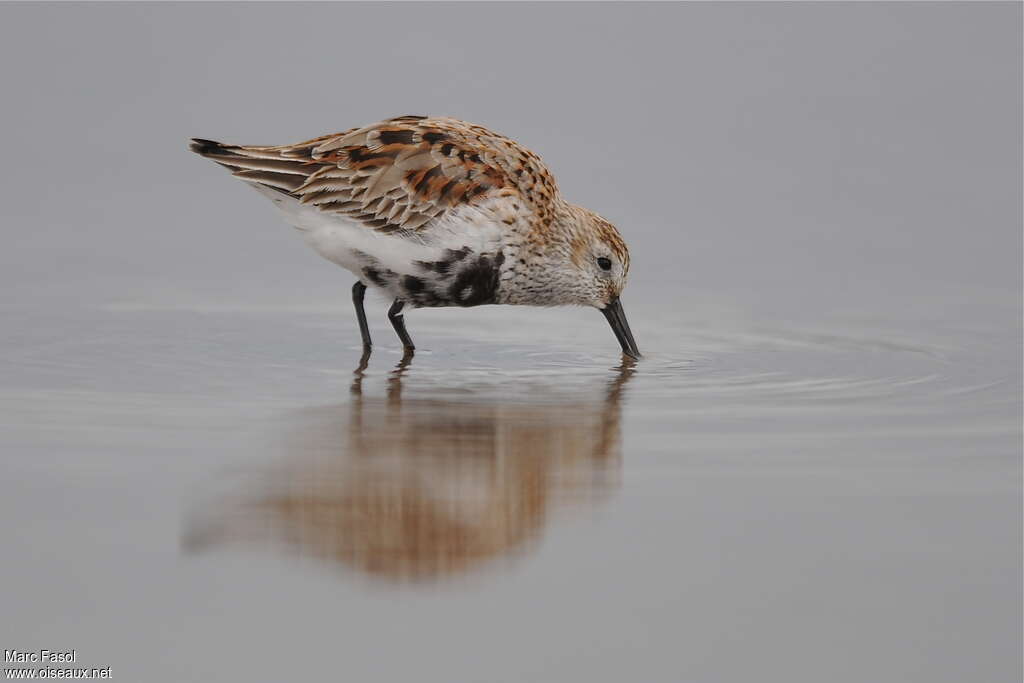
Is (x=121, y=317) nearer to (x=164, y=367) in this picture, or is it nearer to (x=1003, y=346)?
(x=164, y=367)

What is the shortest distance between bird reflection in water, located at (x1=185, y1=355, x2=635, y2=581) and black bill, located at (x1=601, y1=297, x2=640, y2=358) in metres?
1.58

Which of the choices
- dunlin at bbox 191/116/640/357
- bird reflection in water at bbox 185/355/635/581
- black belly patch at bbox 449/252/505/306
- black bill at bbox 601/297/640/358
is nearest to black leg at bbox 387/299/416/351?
dunlin at bbox 191/116/640/357

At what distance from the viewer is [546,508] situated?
618 centimetres

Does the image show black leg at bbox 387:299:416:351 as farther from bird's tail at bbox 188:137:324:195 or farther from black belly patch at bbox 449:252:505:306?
bird's tail at bbox 188:137:324:195

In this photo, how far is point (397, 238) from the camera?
928cm

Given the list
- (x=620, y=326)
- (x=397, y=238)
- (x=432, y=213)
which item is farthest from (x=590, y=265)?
(x=397, y=238)

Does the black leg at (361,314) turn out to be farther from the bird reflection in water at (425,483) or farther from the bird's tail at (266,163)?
the bird reflection in water at (425,483)

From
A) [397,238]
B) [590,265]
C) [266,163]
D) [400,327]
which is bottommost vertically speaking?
[400,327]

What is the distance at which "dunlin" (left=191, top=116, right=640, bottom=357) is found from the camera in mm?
9266

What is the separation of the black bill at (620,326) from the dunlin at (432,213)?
1cm

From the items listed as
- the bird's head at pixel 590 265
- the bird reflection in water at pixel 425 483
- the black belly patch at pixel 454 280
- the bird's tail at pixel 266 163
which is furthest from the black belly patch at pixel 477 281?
the bird reflection in water at pixel 425 483

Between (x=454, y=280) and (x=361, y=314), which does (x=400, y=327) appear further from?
(x=454, y=280)

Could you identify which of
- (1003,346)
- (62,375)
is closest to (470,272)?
(62,375)

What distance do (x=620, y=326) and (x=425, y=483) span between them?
368 centimetres
